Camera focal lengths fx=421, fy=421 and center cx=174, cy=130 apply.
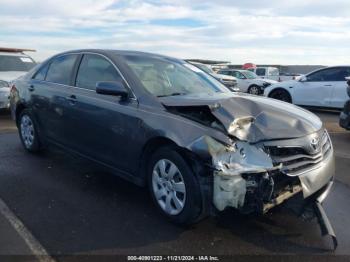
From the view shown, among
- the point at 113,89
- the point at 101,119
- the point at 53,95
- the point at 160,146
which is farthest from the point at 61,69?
the point at 160,146

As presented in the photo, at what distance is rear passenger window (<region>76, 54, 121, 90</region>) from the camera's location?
4730mm

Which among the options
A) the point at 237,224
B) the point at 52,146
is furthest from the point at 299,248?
the point at 52,146

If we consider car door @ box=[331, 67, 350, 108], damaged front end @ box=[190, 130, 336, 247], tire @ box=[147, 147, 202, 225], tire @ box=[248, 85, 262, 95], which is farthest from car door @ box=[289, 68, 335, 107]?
tire @ box=[147, 147, 202, 225]

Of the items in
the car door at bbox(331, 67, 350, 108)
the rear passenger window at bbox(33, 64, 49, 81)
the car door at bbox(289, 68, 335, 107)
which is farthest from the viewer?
the car door at bbox(289, 68, 335, 107)

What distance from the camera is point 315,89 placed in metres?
13.0

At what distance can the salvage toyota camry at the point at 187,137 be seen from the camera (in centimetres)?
352

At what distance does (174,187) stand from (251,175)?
76cm

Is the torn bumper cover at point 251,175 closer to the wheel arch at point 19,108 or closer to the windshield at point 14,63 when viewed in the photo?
the wheel arch at point 19,108

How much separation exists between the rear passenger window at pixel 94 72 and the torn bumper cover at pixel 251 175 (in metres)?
1.60

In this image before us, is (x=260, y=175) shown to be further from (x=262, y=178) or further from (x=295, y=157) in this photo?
(x=295, y=157)

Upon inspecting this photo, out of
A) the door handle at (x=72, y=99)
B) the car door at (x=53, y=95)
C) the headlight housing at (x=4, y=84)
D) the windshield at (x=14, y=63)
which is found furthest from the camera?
the windshield at (x=14, y=63)

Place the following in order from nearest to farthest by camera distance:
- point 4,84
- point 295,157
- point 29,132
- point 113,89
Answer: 1. point 295,157
2. point 113,89
3. point 29,132
4. point 4,84

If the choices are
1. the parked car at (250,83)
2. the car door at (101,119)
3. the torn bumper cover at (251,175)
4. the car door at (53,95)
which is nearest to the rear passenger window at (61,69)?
the car door at (53,95)

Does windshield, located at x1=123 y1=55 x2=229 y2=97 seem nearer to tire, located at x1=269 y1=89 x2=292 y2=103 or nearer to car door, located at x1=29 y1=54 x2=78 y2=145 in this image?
car door, located at x1=29 y1=54 x2=78 y2=145
